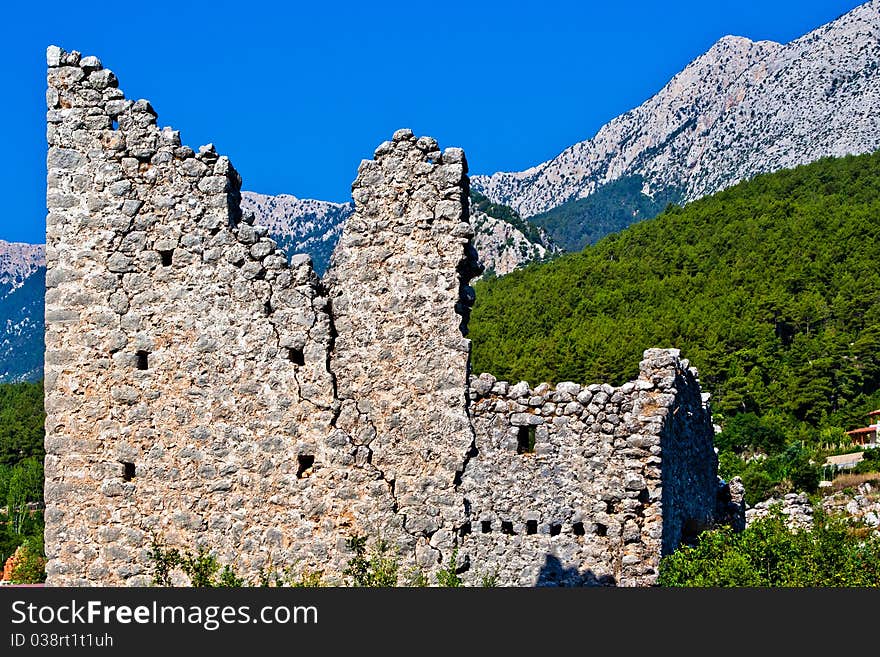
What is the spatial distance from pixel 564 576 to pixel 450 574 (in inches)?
209

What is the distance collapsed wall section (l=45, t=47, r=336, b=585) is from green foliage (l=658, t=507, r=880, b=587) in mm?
4005

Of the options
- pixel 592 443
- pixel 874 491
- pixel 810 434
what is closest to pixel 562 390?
pixel 592 443

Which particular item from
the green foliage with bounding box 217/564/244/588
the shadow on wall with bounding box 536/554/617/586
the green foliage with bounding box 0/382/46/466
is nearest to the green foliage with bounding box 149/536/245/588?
the green foliage with bounding box 217/564/244/588

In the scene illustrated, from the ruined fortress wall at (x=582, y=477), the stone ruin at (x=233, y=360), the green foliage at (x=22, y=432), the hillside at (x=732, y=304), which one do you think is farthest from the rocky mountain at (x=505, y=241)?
the stone ruin at (x=233, y=360)

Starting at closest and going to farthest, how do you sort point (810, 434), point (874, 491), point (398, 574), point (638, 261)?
point (398, 574), point (874, 491), point (810, 434), point (638, 261)

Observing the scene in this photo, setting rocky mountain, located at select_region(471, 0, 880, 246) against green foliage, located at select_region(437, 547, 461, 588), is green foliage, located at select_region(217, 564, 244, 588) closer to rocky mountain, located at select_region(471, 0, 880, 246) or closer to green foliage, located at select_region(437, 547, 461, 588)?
green foliage, located at select_region(437, 547, 461, 588)

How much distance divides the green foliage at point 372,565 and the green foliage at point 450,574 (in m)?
0.32

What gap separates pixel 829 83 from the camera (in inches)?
6014

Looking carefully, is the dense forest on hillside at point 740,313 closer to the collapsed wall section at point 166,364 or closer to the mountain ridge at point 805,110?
the collapsed wall section at point 166,364

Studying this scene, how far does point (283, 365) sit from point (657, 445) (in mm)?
5437

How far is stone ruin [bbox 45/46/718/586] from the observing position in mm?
8266

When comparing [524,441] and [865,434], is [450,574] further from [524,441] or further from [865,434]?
[865,434]

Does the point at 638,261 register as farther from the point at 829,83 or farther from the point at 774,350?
the point at 829,83

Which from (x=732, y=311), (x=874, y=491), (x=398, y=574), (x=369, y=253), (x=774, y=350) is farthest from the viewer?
(x=732, y=311)
